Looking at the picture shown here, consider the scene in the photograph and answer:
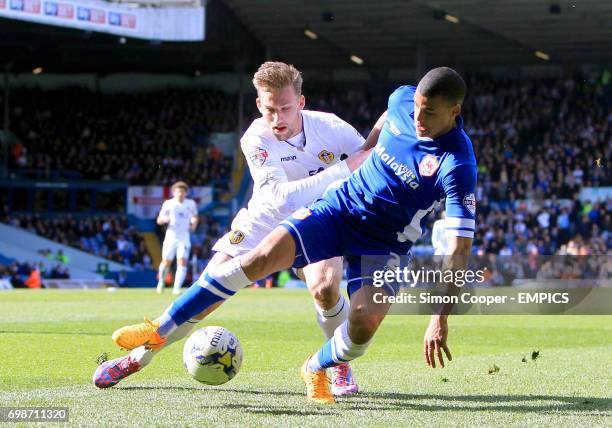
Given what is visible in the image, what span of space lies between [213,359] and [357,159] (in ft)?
5.23

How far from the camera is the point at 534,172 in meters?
34.4

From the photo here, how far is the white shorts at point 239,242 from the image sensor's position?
6762mm

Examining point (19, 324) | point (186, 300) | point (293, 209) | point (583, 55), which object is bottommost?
point (19, 324)

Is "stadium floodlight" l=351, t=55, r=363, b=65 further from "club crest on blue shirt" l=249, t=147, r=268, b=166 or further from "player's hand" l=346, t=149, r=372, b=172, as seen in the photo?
"player's hand" l=346, t=149, r=372, b=172

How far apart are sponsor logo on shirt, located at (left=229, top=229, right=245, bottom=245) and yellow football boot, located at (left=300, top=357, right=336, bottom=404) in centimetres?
105

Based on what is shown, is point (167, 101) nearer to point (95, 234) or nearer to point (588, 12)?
point (95, 234)

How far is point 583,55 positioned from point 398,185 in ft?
117

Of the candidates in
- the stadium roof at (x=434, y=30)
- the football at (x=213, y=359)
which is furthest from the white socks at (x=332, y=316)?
the stadium roof at (x=434, y=30)

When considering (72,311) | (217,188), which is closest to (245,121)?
(217,188)

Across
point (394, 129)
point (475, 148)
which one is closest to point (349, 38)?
point (475, 148)

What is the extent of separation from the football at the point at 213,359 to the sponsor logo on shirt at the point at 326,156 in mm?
1478

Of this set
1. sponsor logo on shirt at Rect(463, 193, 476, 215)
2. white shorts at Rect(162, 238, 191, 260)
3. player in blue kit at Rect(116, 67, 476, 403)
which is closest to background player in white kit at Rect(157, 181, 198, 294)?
white shorts at Rect(162, 238, 191, 260)

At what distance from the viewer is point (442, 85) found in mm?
5461

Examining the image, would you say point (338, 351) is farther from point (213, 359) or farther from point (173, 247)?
point (173, 247)
